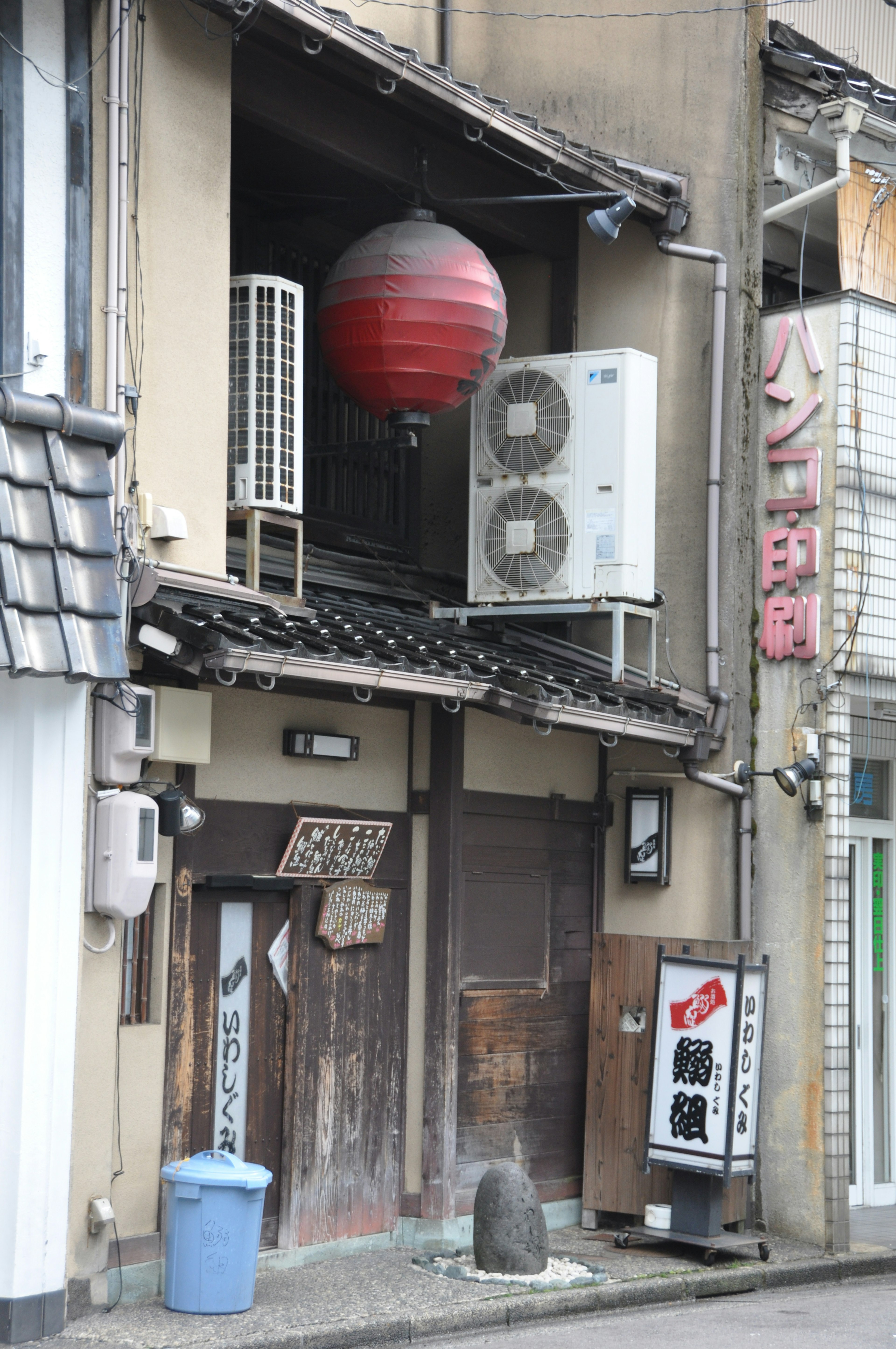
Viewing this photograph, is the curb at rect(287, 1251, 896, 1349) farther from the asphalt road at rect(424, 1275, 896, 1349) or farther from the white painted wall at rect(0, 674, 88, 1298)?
the white painted wall at rect(0, 674, 88, 1298)

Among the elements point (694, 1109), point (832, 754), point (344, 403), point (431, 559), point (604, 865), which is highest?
point (344, 403)

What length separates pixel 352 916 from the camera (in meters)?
10.4

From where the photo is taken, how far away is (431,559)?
13281 millimetres

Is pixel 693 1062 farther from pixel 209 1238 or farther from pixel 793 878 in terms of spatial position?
pixel 209 1238

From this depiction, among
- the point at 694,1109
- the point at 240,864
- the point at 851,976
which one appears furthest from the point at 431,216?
the point at 851,976

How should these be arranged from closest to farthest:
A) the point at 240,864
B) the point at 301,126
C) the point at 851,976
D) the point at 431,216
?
the point at 240,864, the point at 301,126, the point at 431,216, the point at 851,976

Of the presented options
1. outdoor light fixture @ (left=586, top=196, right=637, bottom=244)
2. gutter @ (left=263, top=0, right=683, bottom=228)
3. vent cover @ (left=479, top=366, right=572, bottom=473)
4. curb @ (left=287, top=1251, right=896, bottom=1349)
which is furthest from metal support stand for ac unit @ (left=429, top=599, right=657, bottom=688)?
curb @ (left=287, top=1251, right=896, bottom=1349)

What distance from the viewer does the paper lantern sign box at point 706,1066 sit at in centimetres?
1091

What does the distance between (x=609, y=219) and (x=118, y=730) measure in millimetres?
5396

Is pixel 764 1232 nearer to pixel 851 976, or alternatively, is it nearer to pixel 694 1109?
pixel 694 1109

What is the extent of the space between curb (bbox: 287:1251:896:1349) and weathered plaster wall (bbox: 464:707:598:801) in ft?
11.5

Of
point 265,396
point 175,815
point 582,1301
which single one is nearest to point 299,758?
point 175,815

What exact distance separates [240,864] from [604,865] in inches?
151

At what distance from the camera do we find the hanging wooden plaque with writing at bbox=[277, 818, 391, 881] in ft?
32.9
